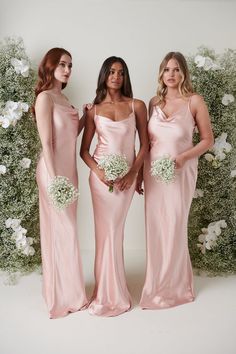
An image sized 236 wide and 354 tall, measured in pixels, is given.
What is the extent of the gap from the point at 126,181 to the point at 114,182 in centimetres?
12

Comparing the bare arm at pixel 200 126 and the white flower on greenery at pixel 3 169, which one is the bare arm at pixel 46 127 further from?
the white flower on greenery at pixel 3 169

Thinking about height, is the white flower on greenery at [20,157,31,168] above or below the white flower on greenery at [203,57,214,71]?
below

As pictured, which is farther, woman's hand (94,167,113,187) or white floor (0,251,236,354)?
woman's hand (94,167,113,187)

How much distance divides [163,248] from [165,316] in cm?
67

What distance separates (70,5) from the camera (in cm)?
609

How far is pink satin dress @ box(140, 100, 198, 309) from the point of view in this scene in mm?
4406

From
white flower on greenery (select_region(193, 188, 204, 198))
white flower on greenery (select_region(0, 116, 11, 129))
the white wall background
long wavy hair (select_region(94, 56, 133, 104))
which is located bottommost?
white flower on greenery (select_region(193, 188, 204, 198))

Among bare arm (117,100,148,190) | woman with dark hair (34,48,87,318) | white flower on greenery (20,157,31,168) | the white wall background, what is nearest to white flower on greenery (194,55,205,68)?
the white wall background

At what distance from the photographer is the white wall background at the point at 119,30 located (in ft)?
19.8

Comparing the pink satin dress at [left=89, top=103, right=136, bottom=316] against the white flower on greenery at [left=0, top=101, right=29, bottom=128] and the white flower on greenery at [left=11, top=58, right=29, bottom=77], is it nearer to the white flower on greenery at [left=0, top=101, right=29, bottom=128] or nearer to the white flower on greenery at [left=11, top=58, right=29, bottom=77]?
the white flower on greenery at [left=0, top=101, right=29, bottom=128]

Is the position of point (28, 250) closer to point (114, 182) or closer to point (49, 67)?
point (114, 182)

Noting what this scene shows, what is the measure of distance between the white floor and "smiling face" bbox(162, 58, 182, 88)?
7.60 ft

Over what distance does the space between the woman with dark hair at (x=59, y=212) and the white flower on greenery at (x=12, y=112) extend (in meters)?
1.05

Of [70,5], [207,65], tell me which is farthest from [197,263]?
[70,5]
